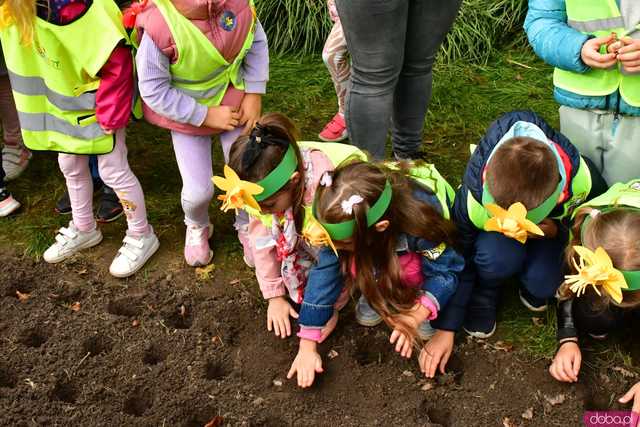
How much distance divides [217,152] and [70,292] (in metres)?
1.11

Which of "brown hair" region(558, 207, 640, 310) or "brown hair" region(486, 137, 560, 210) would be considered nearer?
"brown hair" region(558, 207, 640, 310)

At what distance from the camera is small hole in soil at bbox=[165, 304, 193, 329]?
2.72 m

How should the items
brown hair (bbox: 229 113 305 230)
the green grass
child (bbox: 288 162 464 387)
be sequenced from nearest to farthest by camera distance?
child (bbox: 288 162 464 387)
brown hair (bbox: 229 113 305 230)
the green grass

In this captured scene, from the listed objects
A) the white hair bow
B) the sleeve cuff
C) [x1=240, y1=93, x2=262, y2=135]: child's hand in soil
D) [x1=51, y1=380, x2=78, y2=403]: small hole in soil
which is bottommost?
[x1=51, y1=380, x2=78, y2=403]: small hole in soil

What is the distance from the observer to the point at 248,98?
2.78m

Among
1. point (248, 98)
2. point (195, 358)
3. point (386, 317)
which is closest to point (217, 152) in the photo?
point (248, 98)

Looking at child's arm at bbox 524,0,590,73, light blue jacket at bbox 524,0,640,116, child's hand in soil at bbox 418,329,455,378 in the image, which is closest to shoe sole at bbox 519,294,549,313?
child's hand in soil at bbox 418,329,455,378

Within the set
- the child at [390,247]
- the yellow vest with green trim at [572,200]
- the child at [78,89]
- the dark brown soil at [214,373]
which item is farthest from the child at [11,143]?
the yellow vest with green trim at [572,200]

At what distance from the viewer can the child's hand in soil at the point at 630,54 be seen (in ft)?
7.67

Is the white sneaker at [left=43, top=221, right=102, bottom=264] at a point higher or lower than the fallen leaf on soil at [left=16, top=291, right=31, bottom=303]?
higher

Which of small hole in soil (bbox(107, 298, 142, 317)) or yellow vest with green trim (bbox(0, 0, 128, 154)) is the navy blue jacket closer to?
small hole in soil (bbox(107, 298, 142, 317))

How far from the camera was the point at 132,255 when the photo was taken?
2920mm

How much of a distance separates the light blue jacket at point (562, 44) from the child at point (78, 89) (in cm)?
152

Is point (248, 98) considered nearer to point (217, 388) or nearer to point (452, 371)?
point (217, 388)
